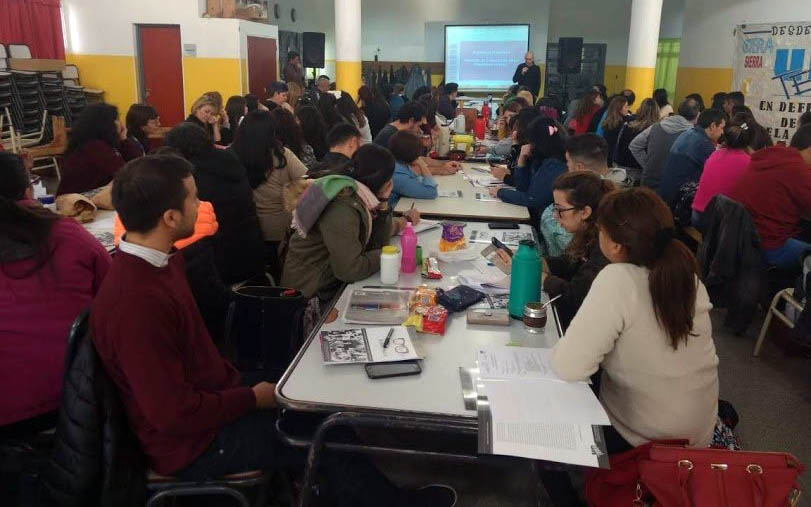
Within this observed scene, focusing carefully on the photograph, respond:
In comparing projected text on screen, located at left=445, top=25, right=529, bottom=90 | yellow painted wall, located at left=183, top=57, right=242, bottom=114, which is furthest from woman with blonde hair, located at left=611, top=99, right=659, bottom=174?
projected text on screen, located at left=445, top=25, right=529, bottom=90

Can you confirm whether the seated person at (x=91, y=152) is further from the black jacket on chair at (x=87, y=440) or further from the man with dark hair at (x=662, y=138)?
the man with dark hair at (x=662, y=138)

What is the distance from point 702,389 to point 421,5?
13.2 metres

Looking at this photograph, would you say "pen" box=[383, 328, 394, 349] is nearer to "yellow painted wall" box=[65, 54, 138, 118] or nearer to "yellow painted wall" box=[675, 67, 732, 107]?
"yellow painted wall" box=[65, 54, 138, 118]

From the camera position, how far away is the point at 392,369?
6.43 ft

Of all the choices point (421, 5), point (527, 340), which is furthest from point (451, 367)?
point (421, 5)

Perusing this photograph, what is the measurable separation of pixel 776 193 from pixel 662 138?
2.39 metres

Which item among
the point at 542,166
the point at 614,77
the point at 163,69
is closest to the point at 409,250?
the point at 542,166

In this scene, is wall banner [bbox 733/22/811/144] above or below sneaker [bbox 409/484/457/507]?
above

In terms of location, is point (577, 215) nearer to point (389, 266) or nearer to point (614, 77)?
point (389, 266)

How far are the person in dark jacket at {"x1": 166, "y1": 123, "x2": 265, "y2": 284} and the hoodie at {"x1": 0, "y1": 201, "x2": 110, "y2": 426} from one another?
1444 mm

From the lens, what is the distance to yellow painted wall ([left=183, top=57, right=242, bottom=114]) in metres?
9.13

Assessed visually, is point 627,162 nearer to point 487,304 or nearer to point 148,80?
point 487,304

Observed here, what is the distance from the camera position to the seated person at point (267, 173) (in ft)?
13.4

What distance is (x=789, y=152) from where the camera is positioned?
392cm
